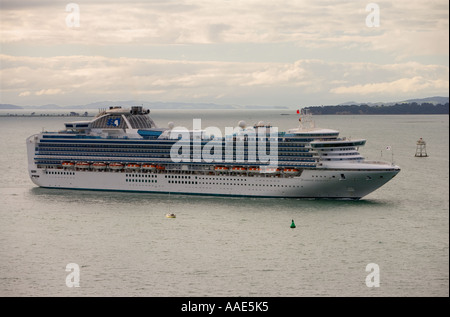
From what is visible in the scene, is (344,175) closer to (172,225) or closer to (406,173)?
(172,225)

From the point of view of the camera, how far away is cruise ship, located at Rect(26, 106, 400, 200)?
58.3 meters

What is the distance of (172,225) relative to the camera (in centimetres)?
4806

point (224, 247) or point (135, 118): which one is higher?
point (135, 118)

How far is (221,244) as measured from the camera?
139ft

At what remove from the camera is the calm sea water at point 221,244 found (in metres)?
34.6

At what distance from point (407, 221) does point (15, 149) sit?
286ft

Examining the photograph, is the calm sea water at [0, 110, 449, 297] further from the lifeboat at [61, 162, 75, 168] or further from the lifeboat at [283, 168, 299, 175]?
the lifeboat at [61, 162, 75, 168]

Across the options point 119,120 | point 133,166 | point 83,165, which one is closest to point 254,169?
point 133,166

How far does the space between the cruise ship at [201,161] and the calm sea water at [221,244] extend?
5.16 ft

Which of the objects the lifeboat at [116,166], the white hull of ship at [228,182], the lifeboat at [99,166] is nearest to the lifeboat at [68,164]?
the white hull of ship at [228,182]

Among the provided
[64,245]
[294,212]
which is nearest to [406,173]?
[294,212]

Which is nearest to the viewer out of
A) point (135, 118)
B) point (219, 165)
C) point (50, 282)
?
point (50, 282)

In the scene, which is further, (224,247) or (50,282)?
(224,247)

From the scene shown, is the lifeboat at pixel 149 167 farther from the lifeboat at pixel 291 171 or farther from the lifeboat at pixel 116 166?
the lifeboat at pixel 291 171
